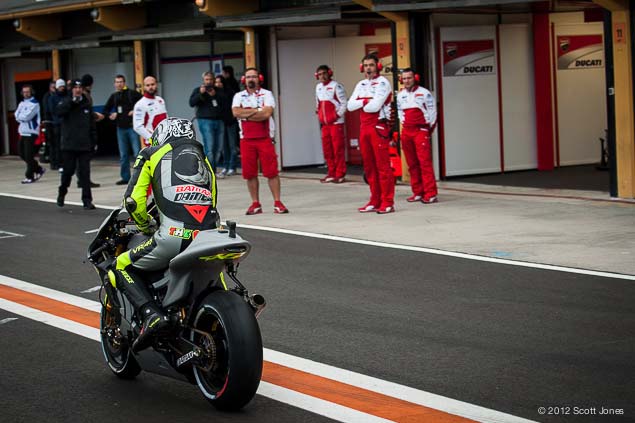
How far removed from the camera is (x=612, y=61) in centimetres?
1472

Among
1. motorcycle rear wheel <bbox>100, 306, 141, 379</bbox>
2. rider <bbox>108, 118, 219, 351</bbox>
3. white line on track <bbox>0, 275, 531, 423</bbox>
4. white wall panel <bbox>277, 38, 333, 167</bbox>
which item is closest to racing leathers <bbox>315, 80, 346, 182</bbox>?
white wall panel <bbox>277, 38, 333, 167</bbox>

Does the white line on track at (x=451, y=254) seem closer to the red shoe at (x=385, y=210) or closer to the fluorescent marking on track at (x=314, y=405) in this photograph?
the red shoe at (x=385, y=210)

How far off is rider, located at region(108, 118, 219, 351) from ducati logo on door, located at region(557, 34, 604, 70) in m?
14.2

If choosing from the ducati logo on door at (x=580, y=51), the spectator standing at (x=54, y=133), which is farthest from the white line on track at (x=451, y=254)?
the spectator standing at (x=54, y=133)

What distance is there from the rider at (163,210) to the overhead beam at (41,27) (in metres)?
22.1

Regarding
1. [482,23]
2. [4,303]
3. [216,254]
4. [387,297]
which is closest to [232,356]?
[216,254]

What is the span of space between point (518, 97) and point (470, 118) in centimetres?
122

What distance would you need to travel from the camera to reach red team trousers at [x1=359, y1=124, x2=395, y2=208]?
578 inches

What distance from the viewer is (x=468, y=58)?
61.4 ft

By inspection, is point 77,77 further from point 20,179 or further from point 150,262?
point 150,262

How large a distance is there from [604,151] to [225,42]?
9069 mm

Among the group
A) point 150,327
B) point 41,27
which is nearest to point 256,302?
point 150,327

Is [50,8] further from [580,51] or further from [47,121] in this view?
[580,51]

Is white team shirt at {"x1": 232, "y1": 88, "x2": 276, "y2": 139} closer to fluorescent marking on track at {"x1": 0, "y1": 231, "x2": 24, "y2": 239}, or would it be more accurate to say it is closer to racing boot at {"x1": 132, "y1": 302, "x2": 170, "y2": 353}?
fluorescent marking on track at {"x1": 0, "y1": 231, "x2": 24, "y2": 239}
